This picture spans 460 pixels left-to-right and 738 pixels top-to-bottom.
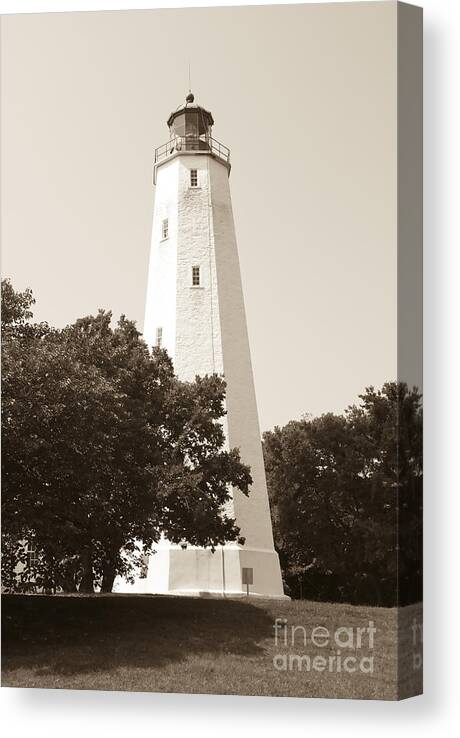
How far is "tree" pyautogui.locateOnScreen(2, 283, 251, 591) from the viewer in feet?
50.6

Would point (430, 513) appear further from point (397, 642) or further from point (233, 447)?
point (233, 447)

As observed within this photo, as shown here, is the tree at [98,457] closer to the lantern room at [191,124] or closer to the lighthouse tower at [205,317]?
the lighthouse tower at [205,317]

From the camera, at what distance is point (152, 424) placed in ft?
52.5

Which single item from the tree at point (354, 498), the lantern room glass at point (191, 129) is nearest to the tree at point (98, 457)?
the tree at point (354, 498)

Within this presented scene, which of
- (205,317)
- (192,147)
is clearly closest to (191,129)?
(192,147)

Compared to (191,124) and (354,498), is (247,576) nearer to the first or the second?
(354,498)

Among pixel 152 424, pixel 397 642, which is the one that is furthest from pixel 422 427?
pixel 152 424

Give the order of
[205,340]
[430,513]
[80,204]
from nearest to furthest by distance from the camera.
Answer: [430,513] → [80,204] → [205,340]

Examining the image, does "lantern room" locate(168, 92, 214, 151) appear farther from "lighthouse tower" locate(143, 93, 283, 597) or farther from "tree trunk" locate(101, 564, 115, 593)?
"tree trunk" locate(101, 564, 115, 593)

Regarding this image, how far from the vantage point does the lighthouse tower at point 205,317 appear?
1520cm

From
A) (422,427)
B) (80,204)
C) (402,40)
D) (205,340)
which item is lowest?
(422,427)

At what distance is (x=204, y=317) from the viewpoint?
17.1 metres

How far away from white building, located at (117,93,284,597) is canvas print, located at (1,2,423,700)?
0.16 feet

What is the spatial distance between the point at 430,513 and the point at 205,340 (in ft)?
15.2
